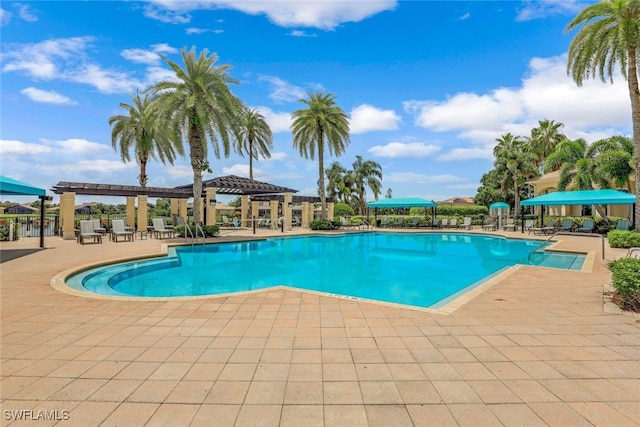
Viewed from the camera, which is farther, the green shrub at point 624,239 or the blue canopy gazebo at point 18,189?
the green shrub at point 624,239

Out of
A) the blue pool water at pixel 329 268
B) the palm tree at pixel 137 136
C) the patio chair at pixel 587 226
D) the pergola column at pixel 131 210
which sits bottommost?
the blue pool water at pixel 329 268

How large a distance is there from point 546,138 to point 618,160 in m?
18.4

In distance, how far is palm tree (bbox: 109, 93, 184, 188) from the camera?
21141mm

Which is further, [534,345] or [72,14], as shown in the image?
[72,14]

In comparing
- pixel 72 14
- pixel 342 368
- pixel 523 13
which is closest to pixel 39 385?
pixel 342 368

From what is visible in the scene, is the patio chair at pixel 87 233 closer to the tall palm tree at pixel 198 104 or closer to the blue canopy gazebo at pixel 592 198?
the tall palm tree at pixel 198 104

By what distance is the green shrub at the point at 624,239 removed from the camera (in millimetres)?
12177

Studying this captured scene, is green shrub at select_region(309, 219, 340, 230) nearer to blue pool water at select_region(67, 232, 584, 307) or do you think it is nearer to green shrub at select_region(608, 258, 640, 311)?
blue pool water at select_region(67, 232, 584, 307)

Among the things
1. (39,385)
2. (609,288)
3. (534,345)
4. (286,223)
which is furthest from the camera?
(286,223)

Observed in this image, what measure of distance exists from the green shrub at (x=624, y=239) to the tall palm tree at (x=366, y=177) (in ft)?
90.4

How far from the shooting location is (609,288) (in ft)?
20.0

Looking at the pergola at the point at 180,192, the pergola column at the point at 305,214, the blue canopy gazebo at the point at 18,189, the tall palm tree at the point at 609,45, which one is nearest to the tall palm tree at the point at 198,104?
the pergola at the point at 180,192

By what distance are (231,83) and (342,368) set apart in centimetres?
1650

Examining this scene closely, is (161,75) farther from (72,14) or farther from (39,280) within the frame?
(39,280)
